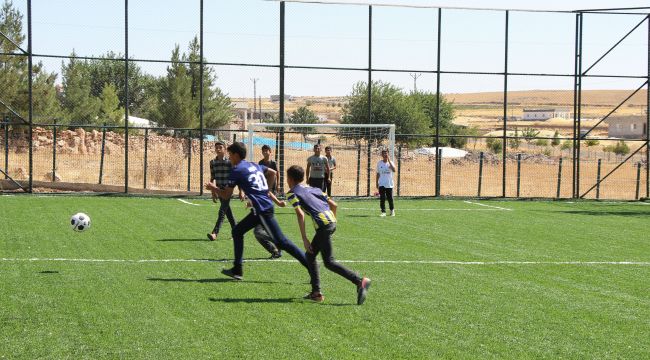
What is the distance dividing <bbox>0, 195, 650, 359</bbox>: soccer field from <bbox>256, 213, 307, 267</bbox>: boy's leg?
486 mm

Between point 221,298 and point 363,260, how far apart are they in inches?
163

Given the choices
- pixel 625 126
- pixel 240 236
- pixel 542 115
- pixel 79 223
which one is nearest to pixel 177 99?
pixel 79 223

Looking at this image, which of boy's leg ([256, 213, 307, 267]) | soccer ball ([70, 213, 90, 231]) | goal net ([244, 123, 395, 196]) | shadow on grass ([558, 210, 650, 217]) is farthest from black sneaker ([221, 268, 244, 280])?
goal net ([244, 123, 395, 196])

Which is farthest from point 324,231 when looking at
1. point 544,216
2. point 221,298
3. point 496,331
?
point 544,216

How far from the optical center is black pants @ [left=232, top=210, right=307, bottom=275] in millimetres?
11328

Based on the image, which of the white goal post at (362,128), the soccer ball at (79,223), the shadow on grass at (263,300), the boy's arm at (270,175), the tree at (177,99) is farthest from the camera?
the tree at (177,99)

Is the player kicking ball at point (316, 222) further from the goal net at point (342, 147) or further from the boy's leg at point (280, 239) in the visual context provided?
the goal net at point (342, 147)

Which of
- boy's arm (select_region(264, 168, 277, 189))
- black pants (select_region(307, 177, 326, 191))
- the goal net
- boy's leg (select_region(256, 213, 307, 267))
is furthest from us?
the goal net

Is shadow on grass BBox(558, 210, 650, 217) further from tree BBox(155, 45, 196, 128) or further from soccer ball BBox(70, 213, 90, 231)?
tree BBox(155, 45, 196, 128)

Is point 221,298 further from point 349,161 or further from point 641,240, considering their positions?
point 349,161

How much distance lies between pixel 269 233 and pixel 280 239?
30cm

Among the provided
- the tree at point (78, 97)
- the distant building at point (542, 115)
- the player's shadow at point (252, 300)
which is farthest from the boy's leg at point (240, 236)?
the distant building at point (542, 115)

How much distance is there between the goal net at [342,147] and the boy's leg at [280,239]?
57.5 ft

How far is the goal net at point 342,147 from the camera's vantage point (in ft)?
101
